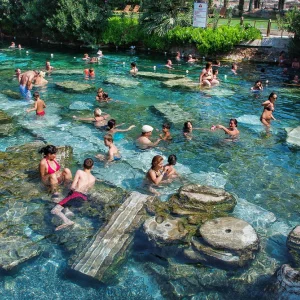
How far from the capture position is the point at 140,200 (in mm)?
9148

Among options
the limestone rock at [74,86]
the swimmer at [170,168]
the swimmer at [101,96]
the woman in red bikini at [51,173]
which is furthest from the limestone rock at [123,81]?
the woman in red bikini at [51,173]

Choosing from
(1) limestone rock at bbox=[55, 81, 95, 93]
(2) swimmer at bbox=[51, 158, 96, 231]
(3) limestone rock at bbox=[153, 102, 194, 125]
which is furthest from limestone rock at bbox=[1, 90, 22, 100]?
(2) swimmer at bbox=[51, 158, 96, 231]

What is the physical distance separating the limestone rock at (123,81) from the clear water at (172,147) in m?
0.40

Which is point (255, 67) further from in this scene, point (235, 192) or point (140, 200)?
point (140, 200)

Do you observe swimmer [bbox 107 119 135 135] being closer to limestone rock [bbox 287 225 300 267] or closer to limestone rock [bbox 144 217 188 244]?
limestone rock [bbox 144 217 188 244]

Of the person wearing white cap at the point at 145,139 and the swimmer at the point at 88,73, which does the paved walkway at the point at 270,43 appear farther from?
A: the person wearing white cap at the point at 145,139

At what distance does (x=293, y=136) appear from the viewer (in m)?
13.9

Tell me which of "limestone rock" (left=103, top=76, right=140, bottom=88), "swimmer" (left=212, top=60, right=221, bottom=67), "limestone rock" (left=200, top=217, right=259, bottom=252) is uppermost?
"swimmer" (left=212, top=60, right=221, bottom=67)

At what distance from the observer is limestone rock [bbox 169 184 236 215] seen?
9.21 metres

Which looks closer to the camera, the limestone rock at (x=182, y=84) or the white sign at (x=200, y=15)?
the limestone rock at (x=182, y=84)

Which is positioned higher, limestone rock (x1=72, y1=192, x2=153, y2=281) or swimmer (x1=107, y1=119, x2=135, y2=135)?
swimmer (x1=107, y1=119, x2=135, y2=135)

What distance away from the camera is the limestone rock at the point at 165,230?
7914 millimetres

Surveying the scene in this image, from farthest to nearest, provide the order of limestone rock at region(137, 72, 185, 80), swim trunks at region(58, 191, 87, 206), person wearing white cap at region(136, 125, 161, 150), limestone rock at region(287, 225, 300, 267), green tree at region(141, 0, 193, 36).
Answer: green tree at region(141, 0, 193, 36)
limestone rock at region(137, 72, 185, 80)
person wearing white cap at region(136, 125, 161, 150)
swim trunks at region(58, 191, 87, 206)
limestone rock at region(287, 225, 300, 267)

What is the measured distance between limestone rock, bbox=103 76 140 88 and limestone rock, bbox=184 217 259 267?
47.5 ft
